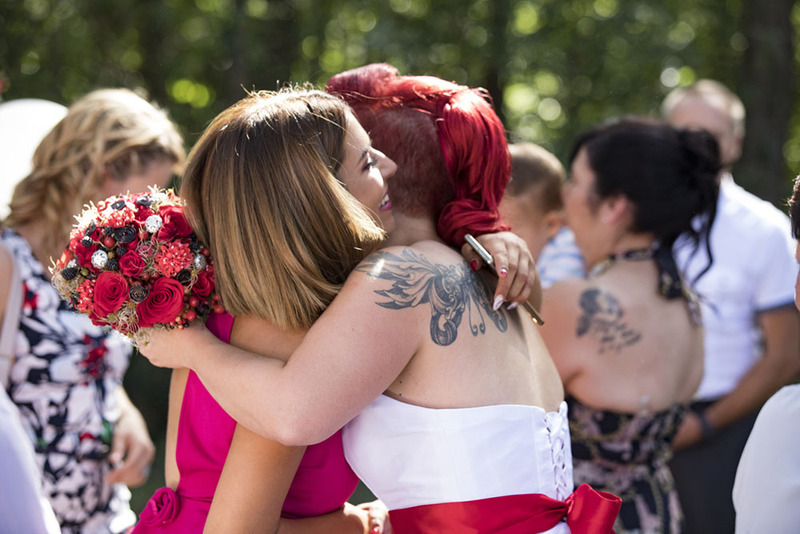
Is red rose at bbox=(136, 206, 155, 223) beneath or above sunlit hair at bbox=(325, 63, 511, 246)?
beneath

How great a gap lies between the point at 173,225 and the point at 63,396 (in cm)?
135

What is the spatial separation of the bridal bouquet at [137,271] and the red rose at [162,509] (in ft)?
1.40

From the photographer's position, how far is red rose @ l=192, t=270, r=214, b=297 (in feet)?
6.64

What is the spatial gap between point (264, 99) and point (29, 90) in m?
7.70

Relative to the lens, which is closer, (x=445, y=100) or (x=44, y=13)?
(x=445, y=100)

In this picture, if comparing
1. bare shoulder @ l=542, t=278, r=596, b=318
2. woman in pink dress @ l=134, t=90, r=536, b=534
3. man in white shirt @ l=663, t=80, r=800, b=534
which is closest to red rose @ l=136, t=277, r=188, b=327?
woman in pink dress @ l=134, t=90, r=536, b=534

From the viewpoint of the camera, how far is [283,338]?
2020 mm

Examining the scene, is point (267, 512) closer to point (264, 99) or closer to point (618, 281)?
point (264, 99)

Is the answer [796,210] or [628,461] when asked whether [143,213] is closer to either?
[796,210]

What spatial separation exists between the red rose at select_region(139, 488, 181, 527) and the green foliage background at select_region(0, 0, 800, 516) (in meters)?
6.18

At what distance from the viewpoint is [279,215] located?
1.95 meters

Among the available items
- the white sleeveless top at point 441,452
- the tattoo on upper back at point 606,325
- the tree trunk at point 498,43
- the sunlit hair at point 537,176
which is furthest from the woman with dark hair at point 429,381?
the tree trunk at point 498,43

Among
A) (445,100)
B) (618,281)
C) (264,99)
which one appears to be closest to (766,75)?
(618,281)

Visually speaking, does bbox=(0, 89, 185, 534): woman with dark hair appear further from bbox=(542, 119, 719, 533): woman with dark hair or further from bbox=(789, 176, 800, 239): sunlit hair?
bbox=(789, 176, 800, 239): sunlit hair
